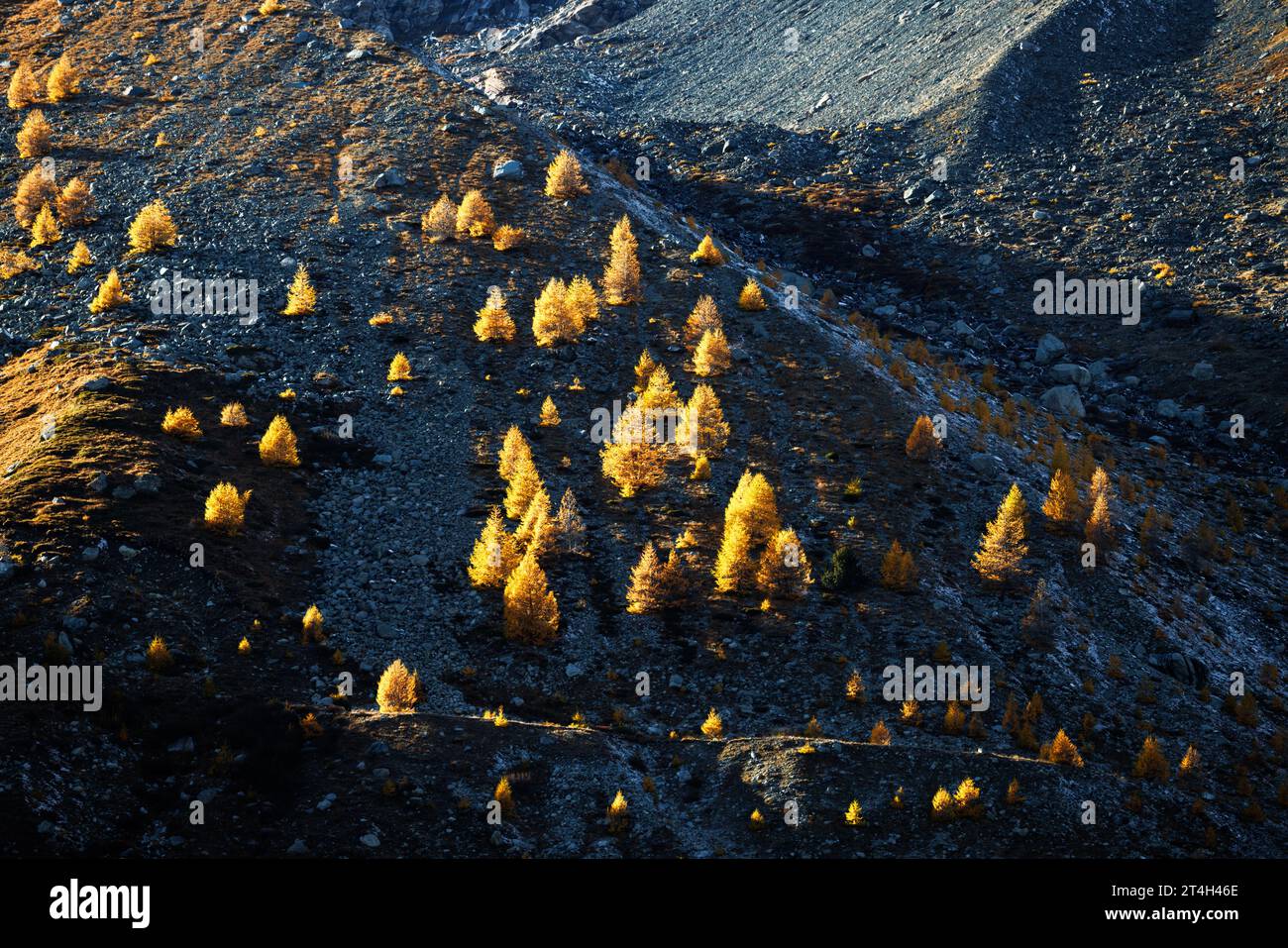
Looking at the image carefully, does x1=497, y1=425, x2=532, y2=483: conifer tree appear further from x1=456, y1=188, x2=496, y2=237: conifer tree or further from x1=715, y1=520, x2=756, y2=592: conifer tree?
x1=456, y1=188, x2=496, y2=237: conifer tree

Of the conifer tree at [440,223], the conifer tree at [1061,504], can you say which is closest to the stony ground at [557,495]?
the conifer tree at [440,223]

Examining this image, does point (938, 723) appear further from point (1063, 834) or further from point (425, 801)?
point (425, 801)

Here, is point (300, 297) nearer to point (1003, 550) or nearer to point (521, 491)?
point (521, 491)

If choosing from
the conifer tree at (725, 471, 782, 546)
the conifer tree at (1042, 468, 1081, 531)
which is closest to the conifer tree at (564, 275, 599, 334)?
the conifer tree at (725, 471, 782, 546)

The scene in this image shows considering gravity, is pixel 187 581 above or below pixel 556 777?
above

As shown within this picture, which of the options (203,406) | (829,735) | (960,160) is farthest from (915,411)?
(960,160)
